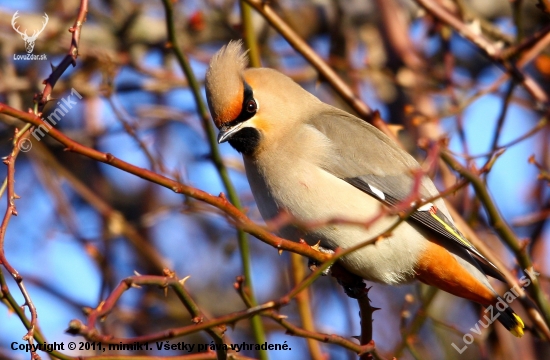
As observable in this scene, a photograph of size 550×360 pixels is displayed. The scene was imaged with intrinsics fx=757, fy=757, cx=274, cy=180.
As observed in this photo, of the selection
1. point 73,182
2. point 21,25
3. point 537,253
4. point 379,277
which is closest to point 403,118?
point 537,253

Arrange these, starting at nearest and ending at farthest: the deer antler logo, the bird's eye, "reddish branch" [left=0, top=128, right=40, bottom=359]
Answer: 1. "reddish branch" [left=0, top=128, right=40, bottom=359]
2. the bird's eye
3. the deer antler logo

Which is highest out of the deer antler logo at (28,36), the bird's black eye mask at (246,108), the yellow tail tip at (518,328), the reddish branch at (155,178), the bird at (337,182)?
the deer antler logo at (28,36)

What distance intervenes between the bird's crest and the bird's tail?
1.77m

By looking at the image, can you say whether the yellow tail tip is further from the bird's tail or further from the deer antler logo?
the deer antler logo

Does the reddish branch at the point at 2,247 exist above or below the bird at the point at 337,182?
below

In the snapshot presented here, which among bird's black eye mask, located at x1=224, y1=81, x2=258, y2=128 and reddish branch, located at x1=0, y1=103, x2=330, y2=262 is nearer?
reddish branch, located at x1=0, y1=103, x2=330, y2=262

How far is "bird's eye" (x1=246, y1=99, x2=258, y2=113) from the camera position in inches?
160

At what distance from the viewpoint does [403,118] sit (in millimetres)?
5680

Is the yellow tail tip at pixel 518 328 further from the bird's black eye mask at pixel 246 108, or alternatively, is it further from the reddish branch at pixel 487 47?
the bird's black eye mask at pixel 246 108

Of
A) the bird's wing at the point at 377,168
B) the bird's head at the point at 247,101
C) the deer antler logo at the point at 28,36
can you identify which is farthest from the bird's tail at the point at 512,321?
the deer antler logo at the point at 28,36

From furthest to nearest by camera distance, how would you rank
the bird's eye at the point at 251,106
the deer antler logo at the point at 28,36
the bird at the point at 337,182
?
the deer antler logo at the point at 28,36 < the bird's eye at the point at 251,106 < the bird at the point at 337,182

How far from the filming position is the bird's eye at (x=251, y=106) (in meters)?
4.07

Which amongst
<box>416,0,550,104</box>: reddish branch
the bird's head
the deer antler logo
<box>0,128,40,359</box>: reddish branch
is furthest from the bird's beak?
the deer antler logo

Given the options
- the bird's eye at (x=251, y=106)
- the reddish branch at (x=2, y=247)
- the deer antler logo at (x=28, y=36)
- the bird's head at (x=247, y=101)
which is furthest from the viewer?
the deer antler logo at (x=28, y=36)
